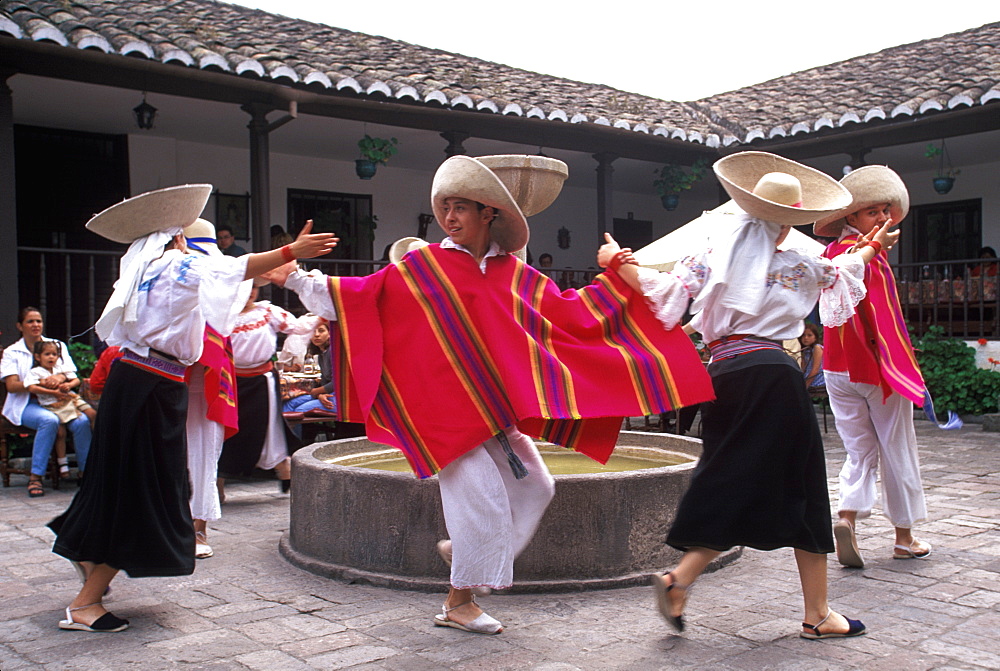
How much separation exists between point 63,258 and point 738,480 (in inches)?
360

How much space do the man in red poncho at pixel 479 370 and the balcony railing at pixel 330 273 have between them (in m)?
6.04

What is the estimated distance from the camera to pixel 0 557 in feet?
16.1

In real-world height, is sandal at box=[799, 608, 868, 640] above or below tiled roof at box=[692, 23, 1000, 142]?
below

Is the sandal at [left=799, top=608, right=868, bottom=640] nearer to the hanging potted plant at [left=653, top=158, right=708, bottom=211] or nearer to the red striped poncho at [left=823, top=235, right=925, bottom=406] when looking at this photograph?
the red striped poncho at [left=823, top=235, right=925, bottom=406]

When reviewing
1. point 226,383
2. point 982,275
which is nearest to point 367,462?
point 226,383

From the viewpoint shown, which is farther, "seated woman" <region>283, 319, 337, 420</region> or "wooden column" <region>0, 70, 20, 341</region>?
"wooden column" <region>0, 70, 20, 341</region>

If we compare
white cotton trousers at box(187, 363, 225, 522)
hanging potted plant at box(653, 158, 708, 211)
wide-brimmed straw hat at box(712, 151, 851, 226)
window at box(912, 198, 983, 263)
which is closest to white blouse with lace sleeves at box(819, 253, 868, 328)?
wide-brimmed straw hat at box(712, 151, 851, 226)

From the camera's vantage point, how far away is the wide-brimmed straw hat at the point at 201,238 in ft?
14.6

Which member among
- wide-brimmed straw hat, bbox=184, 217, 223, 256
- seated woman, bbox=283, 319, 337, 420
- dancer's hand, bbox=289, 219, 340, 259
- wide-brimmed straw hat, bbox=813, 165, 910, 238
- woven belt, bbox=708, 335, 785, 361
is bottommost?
seated woman, bbox=283, 319, 337, 420

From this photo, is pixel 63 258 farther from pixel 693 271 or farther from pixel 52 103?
pixel 693 271

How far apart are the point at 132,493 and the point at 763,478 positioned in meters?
2.35

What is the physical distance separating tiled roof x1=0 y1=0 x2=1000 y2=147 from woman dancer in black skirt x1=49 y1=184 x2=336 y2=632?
499 centimetres

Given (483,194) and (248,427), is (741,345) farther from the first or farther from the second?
(248,427)

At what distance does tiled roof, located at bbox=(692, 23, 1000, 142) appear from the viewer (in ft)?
36.9
